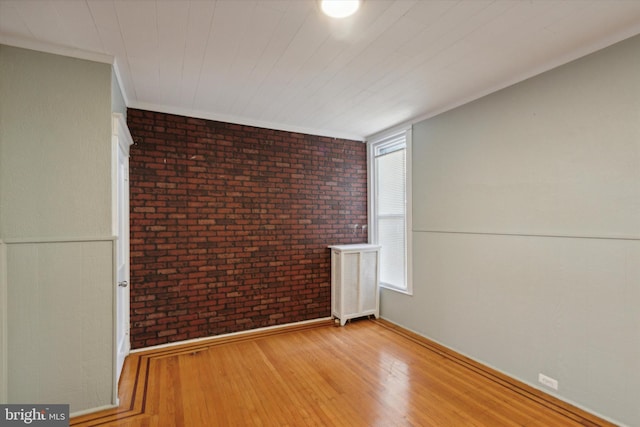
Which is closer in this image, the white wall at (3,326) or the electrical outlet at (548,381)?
the white wall at (3,326)

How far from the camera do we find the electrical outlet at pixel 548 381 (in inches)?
97.5

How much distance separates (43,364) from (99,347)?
0.32 metres

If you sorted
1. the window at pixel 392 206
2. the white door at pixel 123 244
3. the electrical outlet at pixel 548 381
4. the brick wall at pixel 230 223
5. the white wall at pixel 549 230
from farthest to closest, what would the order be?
the window at pixel 392 206 < the brick wall at pixel 230 223 < the white door at pixel 123 244 < the electrical outlet at pixel 548 381 < the white wall at pixel 549 230

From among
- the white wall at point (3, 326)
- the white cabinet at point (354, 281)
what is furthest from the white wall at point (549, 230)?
the white wall at point (3, 326)

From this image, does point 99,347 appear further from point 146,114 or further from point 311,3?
point 311,3

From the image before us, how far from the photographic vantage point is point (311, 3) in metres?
1.77

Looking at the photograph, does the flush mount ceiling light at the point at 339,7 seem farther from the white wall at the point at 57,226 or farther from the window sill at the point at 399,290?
the window sill at the point at 399,290

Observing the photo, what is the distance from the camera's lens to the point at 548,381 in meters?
2.52

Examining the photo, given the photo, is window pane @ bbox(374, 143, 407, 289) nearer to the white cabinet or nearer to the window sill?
the window sill

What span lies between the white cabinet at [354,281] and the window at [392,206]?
194 mm

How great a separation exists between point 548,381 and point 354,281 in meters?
2.23

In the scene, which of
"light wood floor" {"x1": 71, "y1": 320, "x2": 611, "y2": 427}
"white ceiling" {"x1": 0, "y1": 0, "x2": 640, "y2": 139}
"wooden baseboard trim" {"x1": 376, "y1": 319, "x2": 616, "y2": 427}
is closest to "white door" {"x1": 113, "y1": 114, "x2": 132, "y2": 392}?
"light wood floor" {"x1": 71, "y1": 320, "x2": 611, "y2": 427}

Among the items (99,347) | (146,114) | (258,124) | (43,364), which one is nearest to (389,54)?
(258,124)

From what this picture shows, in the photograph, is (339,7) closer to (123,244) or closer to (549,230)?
(549,230)
